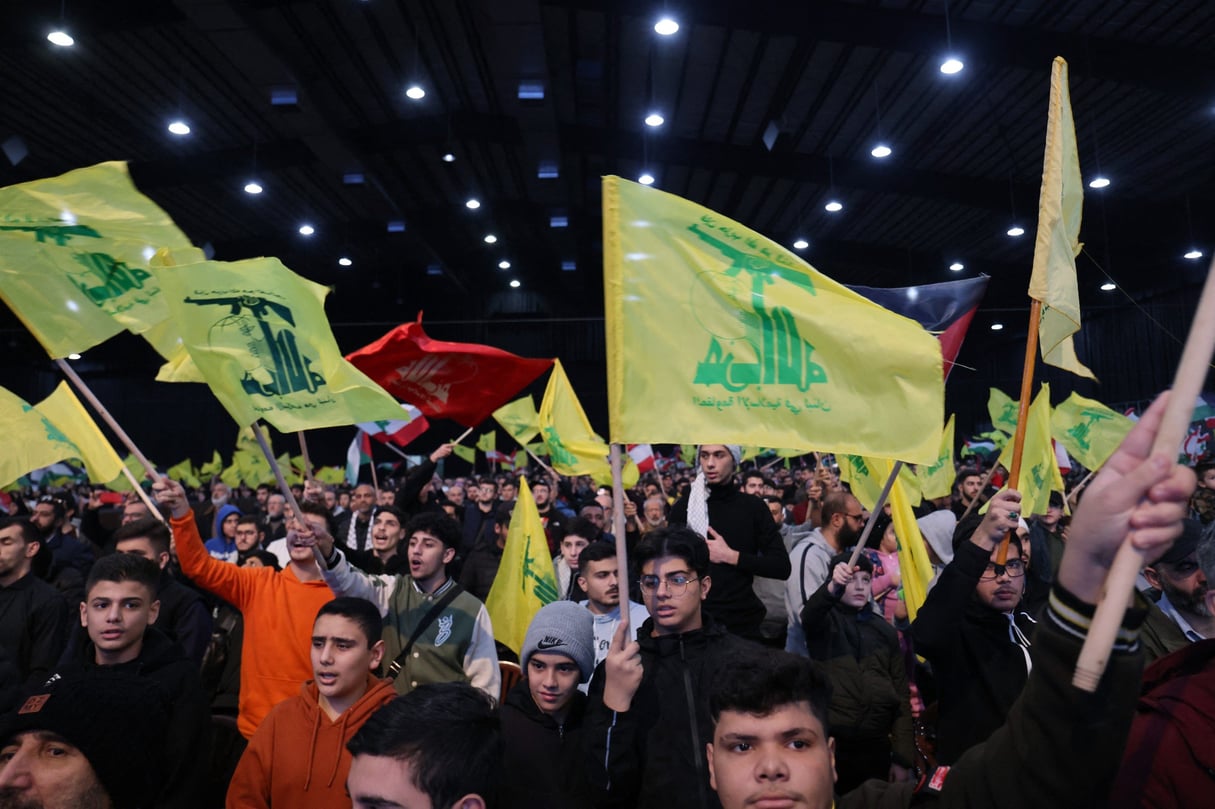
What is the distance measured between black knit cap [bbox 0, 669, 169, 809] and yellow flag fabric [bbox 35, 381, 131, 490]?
337cm

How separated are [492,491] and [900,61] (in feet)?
24.5

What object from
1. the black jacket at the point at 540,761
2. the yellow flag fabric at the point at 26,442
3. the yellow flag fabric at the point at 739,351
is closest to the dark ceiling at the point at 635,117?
the yellow flag fabric at the point at 26,442

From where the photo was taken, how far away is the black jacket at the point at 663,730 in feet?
7.11

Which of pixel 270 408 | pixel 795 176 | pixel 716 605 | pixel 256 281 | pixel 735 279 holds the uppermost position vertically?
pixel 795 176

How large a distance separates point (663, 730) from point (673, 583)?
51 cm

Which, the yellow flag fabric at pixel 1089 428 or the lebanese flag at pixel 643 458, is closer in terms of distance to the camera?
the yellow flag fabric at pixel 1089 428

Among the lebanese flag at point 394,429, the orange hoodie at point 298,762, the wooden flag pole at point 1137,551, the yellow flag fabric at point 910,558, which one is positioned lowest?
the orange hoodie at point 298,762

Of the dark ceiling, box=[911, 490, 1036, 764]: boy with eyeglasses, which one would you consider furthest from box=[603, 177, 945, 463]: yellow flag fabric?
the dark ceiling

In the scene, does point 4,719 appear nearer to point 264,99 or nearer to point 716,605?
point 716,605

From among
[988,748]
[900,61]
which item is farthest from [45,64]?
[988,748]

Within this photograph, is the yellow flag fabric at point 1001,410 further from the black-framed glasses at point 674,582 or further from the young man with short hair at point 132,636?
the young man with short hair at point 132,636

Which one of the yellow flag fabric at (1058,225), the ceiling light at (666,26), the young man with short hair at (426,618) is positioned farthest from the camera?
the ceiling light at (666,26)

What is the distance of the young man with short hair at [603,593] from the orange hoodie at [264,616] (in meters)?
1.21

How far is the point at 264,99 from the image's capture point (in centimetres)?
1105
